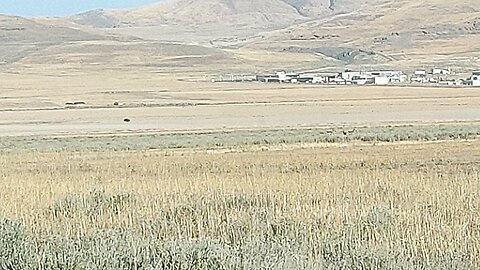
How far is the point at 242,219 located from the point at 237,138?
24650 millimetres

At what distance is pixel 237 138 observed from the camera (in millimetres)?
36125

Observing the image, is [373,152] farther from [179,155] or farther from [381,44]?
[381,44]

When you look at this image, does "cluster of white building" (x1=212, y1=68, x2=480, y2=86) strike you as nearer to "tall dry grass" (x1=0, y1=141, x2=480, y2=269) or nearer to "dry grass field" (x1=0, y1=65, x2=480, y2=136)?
"dry grass field" (x1=0, y1=65, x2=480, y2=136)

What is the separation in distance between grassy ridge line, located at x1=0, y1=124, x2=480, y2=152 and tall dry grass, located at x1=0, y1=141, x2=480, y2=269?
11525mm

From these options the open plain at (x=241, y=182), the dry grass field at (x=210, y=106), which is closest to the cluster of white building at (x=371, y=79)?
the dry grass field at (x=210, y=106)

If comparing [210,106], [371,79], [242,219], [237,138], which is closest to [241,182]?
[242,219]

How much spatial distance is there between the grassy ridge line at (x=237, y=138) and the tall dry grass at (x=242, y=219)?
37.8 feet

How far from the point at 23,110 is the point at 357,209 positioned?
51.6 m

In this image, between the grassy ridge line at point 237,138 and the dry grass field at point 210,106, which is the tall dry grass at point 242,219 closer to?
the grassy ridge line at point 237,138

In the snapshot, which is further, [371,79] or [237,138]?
[371,79]

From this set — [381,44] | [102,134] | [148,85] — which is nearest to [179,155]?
[102,134]

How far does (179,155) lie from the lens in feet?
93.0

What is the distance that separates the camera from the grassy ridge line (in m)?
33.3

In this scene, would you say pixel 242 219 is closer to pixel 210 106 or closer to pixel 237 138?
pixel 237 138
